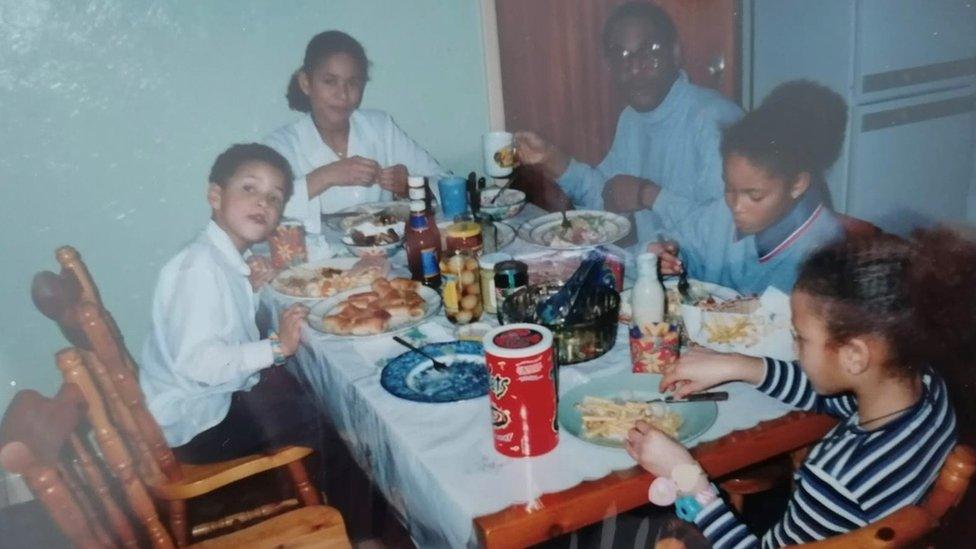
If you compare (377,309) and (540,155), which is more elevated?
(540,155)

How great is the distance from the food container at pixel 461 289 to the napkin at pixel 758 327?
33 cm

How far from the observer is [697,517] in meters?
0.87

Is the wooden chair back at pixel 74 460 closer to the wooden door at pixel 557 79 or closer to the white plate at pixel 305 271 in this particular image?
the white plate at pixel 305 271

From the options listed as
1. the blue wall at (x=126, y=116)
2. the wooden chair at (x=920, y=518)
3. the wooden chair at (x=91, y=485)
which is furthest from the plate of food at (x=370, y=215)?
the wooden chair at (x=920, y=518)

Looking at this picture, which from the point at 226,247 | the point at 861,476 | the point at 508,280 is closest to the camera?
the point at 861,476

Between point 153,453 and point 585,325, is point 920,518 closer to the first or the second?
point 585,325

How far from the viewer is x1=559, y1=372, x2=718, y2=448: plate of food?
906mm

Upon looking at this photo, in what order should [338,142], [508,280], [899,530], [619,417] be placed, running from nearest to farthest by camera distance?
1. [899,530]
2. [619,417]
3. [508,280]
4. [338,142]

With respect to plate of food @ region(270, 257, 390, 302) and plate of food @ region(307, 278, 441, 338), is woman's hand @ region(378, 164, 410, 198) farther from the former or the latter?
plate of food @ region(307, 278, 441, 338)

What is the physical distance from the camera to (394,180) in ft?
6.66

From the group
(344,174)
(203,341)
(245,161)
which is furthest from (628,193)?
(203,341)

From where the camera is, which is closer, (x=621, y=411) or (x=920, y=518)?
(x=920, y=518)

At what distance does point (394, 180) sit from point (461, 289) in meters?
0.85

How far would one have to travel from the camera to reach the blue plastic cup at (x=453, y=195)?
1746 mm
